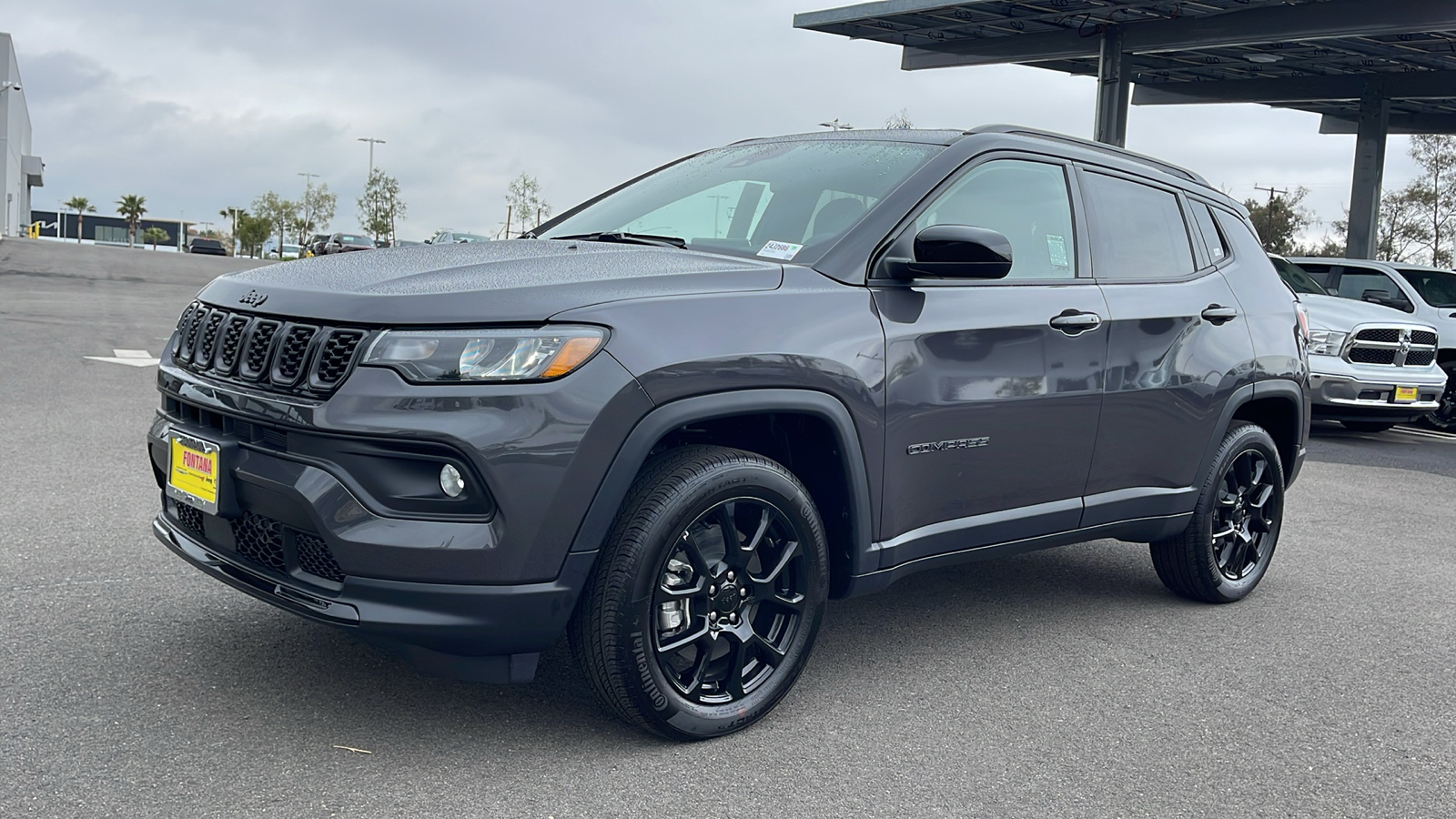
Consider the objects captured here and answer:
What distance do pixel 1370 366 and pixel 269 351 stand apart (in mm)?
11042

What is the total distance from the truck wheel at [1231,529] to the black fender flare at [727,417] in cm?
193

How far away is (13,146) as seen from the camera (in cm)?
9456

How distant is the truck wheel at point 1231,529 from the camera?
497 cm

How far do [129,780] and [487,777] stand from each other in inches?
32.5

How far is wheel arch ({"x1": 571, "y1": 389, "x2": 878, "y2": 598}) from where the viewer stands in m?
3.04

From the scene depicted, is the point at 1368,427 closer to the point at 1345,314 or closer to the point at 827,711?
the point at 1345,314

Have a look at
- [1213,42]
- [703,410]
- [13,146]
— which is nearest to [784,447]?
[703,410]

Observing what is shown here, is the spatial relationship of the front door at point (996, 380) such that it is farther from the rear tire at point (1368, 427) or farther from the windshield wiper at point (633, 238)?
the rear tire at point (1368, 427)

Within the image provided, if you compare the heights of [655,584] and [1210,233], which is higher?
[1210,233]

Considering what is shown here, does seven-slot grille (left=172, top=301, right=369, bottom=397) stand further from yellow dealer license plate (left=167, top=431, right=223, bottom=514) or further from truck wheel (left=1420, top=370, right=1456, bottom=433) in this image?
truck wheel (left=1420, top=370, right=1456, bottom=433)

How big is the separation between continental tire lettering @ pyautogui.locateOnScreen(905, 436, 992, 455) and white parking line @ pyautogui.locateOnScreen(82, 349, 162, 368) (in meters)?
9.38

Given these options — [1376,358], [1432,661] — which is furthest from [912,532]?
[1376,358]

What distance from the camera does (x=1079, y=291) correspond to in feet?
14.1

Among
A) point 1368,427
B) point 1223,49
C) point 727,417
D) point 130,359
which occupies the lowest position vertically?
point 1368,427
